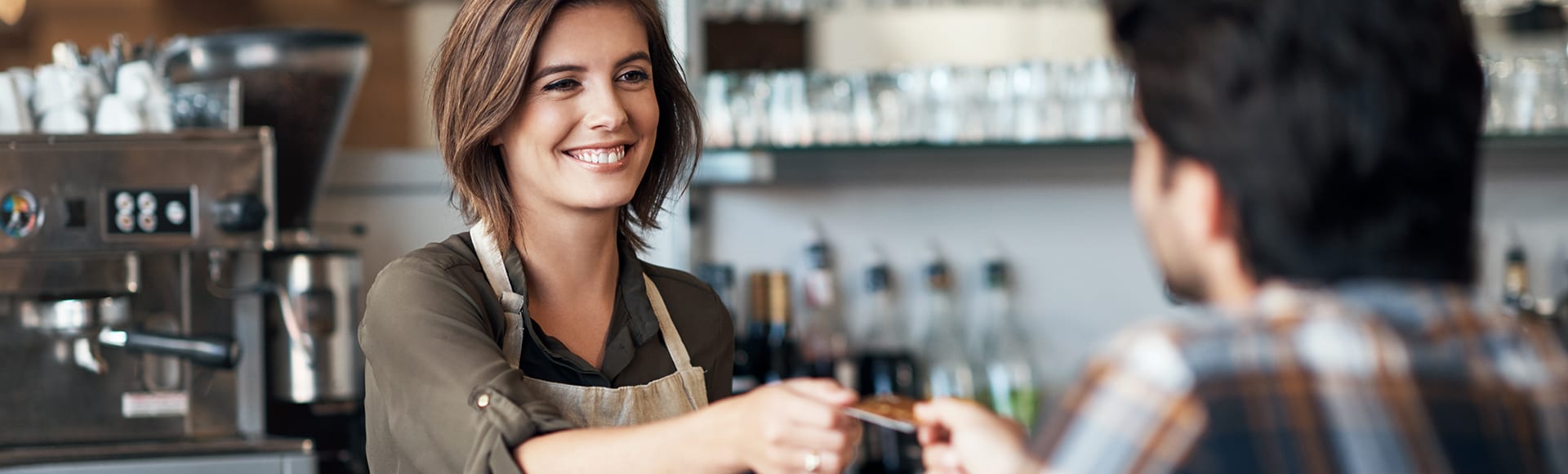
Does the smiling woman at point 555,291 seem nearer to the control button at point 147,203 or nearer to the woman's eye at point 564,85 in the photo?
the woman's eye at point 564,85

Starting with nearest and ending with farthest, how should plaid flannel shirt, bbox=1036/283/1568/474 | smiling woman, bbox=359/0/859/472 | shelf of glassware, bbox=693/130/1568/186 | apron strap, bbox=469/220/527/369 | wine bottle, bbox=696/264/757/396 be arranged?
plaid flannel shirt, bbox=1036/283/1568/474 → smiling woman, bbox=359/0/859/472 → apron strap, bbox=469/220/527/369 → shelf of glassware, bbox=693/130/1568/186 → wine bottle, bbox=696/264/757/396

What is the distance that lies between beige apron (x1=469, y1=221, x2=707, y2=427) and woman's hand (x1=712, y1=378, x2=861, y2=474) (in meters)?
0.28

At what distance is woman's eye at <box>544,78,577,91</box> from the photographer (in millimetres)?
1222

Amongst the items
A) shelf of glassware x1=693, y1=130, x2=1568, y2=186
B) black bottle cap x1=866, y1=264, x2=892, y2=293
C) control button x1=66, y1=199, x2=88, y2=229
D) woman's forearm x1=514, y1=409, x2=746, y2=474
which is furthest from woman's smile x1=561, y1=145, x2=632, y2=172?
black bottle cap x1=866, y1=264, x2=892, y2=293

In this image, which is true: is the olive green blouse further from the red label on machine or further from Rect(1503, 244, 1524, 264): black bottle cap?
Rect(1503, 244, 1524, 264): black bottle cap

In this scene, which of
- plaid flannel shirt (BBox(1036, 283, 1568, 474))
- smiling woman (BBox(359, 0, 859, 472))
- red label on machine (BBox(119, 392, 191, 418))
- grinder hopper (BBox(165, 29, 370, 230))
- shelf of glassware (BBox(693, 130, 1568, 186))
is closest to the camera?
plaid flannel shirt (BBox(1036, 283, 1568, 474))

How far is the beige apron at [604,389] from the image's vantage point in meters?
1.20

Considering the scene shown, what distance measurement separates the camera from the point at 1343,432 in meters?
0.64

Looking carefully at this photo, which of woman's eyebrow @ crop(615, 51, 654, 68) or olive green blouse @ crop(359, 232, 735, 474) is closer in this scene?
olive green blouse @ crop(359, 232, 735, 474)

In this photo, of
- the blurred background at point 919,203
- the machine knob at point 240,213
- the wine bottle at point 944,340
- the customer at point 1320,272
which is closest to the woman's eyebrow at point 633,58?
the customer at point 1320,272

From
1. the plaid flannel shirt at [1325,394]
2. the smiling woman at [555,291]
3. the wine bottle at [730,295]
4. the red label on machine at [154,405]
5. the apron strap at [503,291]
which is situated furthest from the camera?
the wine bottle at [730,295]

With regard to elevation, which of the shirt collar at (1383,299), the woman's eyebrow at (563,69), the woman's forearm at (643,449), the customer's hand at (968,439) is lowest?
the woman's forearm at (643,449)

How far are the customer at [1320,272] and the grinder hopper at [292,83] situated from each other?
153cm

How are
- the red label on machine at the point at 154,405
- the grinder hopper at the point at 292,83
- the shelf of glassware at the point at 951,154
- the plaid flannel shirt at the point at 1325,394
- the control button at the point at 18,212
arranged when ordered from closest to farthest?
1. the plaid flannel shirt at the point at 1325,394
2. the control button at the point at 18,212
3. the red label on machine at the point at 154,405
4. the grinder hopper at the point at 292,83
5. the shelf of glassware at the point at 951,154
